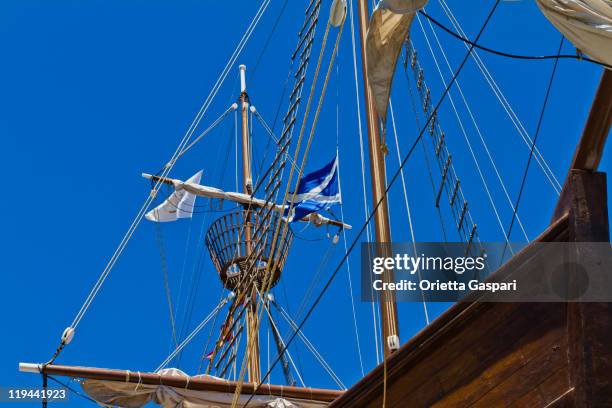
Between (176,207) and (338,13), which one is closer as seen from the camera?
(338,13)

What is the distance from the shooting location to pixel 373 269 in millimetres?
11812

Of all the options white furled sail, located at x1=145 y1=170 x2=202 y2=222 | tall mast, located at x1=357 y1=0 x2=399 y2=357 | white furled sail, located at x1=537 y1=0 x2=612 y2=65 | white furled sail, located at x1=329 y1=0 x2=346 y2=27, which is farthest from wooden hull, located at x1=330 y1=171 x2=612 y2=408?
white furled sail, located at x1=145 y1=170 x2=202 y2=222

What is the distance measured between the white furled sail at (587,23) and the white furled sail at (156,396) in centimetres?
830

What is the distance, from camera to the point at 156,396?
1429cm

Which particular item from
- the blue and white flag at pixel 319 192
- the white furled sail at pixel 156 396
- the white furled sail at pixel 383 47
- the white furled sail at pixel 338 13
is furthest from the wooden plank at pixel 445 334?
the blue and white flag at pixel 319 192

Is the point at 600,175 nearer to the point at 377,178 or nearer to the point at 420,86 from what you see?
the point at 377,178

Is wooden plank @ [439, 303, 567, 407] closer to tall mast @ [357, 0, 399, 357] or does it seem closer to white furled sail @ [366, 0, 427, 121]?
tall mast @ [357, 0, 399, 357]

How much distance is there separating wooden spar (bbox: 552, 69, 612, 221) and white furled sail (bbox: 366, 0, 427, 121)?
3092mm

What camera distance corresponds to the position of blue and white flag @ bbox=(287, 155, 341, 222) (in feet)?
54.5

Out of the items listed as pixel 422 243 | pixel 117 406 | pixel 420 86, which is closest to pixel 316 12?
pixel 420 86

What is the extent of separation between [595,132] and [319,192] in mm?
9439

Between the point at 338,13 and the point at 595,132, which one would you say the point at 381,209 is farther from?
the point at 595,132

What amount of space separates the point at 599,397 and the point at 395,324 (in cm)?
447

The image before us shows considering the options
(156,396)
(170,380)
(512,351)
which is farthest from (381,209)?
(512,351)
